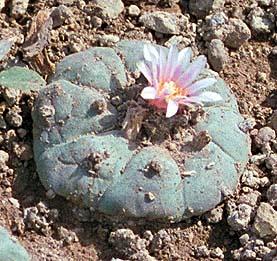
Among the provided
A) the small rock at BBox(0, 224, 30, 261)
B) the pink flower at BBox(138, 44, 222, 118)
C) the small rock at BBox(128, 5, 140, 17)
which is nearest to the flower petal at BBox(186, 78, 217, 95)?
the pink flower at BBox(138, 44, 222, 118)

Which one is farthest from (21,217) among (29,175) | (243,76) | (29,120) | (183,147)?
(243,76)

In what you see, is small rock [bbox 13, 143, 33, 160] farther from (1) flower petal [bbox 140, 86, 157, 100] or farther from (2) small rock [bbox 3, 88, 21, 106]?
(1) flower petal [bbox 140, 86, 157, 100]

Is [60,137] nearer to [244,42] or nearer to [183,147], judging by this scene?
[183,147]

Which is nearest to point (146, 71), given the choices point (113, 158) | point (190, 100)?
point (190, 100)

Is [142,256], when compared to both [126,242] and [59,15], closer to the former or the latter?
[126,242]

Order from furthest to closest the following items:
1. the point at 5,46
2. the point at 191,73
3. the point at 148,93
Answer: the point at 5,46 → the point at 191,73 → the point at 148,93

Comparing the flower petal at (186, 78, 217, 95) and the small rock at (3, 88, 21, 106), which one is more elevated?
the flower petal at (186, 78, 217, 95)
